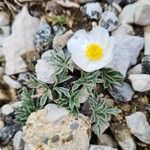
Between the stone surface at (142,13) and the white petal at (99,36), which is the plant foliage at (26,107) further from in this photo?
the stone surface at (142,13)

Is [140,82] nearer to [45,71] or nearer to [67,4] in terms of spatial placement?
[45,71]

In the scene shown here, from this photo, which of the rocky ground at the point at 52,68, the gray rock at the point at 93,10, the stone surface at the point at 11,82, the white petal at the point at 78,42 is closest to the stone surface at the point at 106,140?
the rocky ground at the point at 52,68

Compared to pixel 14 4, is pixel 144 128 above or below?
below

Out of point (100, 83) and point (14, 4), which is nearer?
point (100, 83)

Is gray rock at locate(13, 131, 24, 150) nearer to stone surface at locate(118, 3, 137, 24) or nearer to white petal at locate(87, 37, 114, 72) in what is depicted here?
white petal at locate(87, 37, 114, 72)

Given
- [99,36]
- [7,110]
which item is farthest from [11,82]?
[99,36]

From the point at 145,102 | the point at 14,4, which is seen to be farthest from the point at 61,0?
the point at 145,102

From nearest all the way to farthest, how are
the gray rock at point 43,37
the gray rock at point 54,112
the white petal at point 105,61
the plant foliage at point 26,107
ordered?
the white petal at point 105,61 → the gray rock at point 54,112 → the plant foliage at point 26,107 → the gray rock at point 43,37

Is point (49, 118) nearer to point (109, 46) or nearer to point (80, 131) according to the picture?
point (80, 131)
